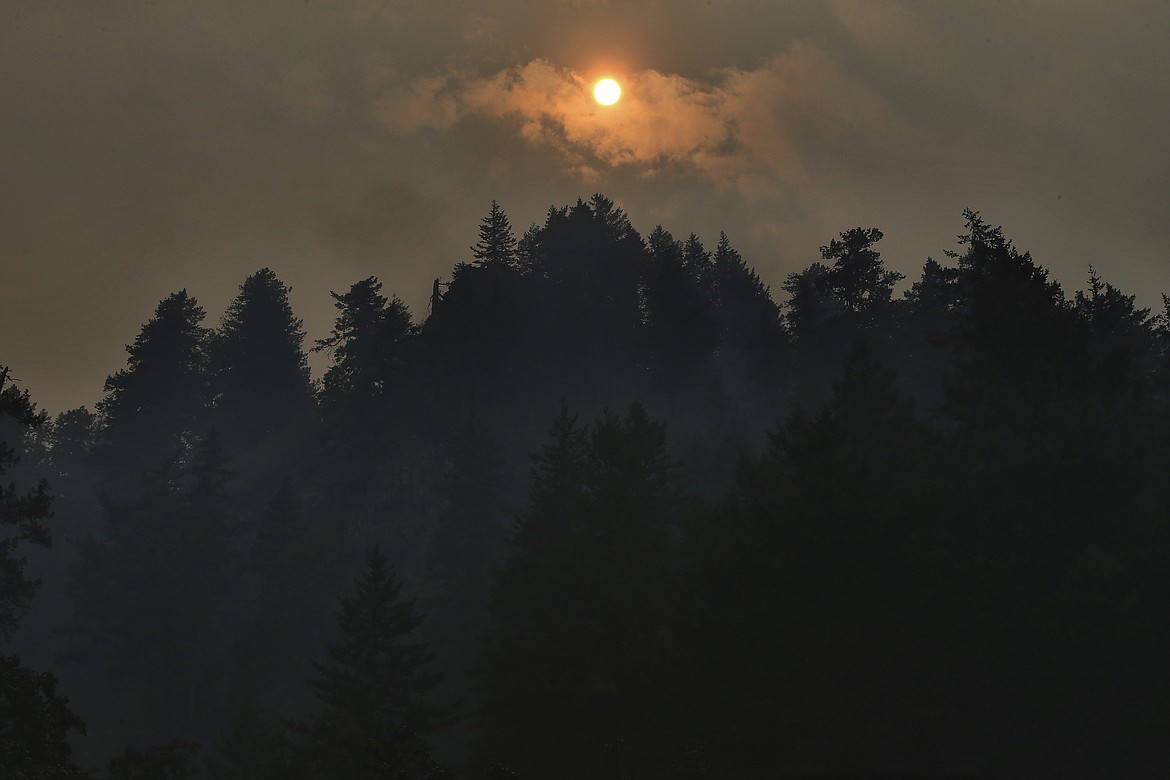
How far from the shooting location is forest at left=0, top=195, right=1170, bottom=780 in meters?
21.7

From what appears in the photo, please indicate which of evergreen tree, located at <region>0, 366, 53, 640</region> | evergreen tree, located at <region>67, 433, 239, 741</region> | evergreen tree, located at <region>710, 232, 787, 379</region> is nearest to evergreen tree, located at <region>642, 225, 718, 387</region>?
evergreen tree, located at <region>710, 232, 787, 379</region>

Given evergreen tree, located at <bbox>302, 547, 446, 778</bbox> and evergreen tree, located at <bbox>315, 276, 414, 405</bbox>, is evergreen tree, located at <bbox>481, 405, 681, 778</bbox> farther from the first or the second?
evergreen tree, located at <bbox>315, 276, 414, 405</bbox>

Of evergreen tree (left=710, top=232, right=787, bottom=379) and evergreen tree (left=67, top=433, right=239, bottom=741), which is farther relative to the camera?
evergreen tree (left=710, top=232, right=787, bottom=379)

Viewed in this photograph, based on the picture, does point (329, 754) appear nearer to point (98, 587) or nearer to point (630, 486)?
point (630, 486)

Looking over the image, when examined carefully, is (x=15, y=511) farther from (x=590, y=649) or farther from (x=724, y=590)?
(x=724, y=590)

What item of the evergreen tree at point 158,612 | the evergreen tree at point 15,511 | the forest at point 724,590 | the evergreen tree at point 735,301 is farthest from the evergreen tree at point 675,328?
the evergreen tree at point 15,511

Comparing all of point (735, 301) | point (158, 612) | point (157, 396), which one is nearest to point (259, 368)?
point (157, 396)

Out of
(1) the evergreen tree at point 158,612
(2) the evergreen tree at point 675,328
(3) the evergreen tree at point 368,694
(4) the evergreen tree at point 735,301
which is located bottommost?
(3) the evergreen tree at point 368,694

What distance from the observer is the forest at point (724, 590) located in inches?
855

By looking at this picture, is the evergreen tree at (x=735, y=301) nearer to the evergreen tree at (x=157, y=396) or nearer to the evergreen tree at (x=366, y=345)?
the evergreen tree at (x=366, y=345)

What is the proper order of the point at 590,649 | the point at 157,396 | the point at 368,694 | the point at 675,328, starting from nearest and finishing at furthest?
the point at 590,649, the point at 368,694, the point at 675,328, the point at 157,396

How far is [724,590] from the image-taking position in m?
24.6

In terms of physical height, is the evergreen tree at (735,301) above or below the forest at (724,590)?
above

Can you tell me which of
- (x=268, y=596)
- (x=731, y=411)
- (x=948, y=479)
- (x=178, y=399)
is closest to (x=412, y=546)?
(x=268, y=596)
